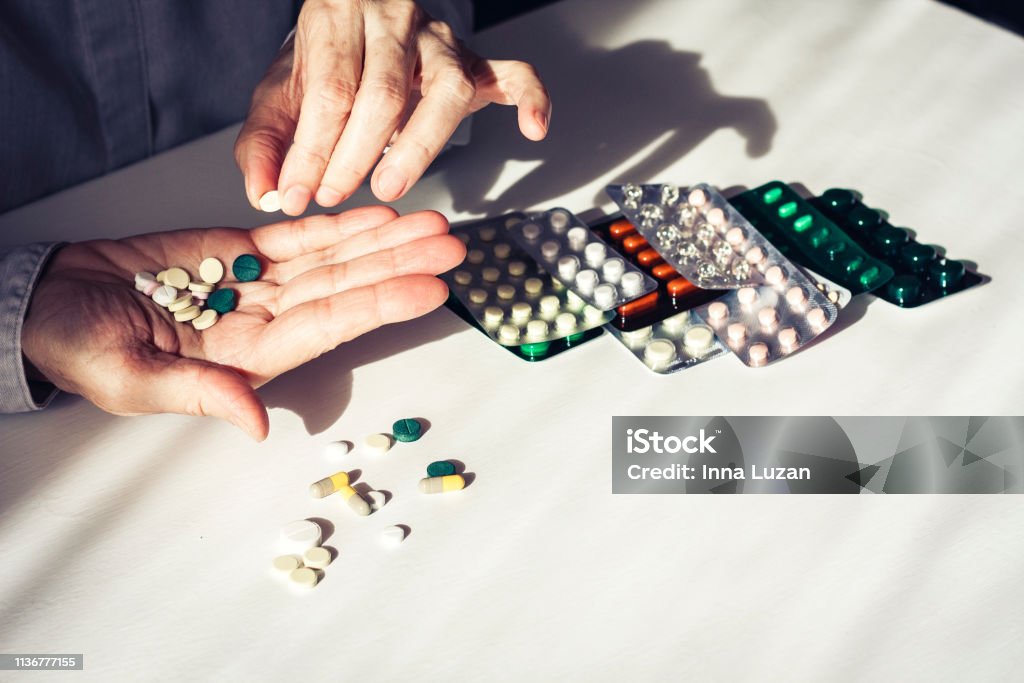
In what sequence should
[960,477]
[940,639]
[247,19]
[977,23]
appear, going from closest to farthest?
[940,639]
[960,477]
[247,19]
[977,23]

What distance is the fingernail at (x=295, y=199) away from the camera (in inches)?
31.0

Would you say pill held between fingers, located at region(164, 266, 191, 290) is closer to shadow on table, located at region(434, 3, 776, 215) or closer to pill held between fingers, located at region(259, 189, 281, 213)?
pill held between fingers, located at region(259, 189, 281, 213)

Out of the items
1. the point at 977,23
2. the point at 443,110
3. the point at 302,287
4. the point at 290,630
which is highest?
the point at 977,23

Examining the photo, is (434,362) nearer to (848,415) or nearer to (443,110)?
(443,110)

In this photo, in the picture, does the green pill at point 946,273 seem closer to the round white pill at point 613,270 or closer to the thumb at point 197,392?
the round white pill at point 613,270

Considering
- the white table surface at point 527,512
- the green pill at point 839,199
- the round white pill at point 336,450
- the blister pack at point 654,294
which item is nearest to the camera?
the white table surface at point 527,512

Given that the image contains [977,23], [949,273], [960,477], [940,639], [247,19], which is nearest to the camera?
[940,639]

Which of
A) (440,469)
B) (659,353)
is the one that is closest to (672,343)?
(659,353)

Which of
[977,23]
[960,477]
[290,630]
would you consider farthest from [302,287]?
[977,23]

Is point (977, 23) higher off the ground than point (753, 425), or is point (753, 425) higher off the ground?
point (977, 23)

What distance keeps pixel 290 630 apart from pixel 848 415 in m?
0.47

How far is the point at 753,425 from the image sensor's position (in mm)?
787

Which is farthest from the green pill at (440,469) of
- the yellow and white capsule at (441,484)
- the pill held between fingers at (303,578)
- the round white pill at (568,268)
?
the round white pill at (568,268)

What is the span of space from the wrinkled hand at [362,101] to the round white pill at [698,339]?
0.22 m
